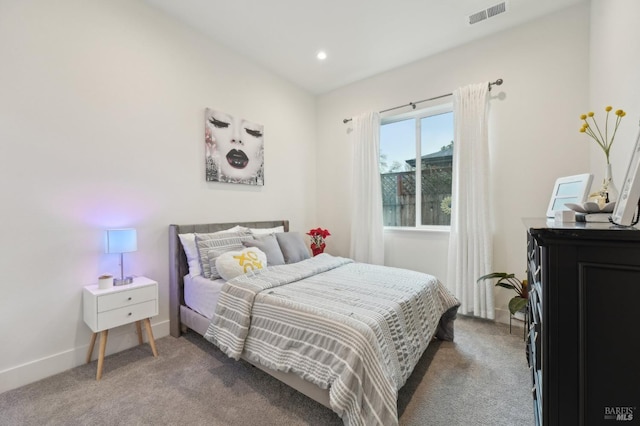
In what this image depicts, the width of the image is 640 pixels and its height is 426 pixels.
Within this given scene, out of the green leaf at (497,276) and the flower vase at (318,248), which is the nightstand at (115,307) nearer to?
the flower vase at (318,248)

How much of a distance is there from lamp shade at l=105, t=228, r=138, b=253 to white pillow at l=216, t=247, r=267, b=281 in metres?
0.68

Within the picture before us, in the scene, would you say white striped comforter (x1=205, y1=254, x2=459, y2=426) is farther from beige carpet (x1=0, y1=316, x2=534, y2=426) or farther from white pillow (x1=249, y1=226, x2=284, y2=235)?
white pillow (x1=249, y1=226, x2=284, y2=235)

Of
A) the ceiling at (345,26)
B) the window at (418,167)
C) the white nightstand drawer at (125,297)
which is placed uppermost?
the ceiling at (345,26)

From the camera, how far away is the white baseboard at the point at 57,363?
72.9 inches

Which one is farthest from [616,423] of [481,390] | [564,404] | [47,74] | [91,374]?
[47,74]

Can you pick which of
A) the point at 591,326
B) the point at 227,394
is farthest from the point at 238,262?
the point at 591,326

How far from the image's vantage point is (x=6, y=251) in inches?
73.0

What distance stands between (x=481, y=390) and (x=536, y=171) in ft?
7.10

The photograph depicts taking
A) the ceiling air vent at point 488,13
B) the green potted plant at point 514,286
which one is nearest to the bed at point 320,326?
the green potted plant at point 514,286

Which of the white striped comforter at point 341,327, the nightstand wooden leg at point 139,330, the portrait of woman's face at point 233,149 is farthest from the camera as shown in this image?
the portrait of woman's face at point 233,149

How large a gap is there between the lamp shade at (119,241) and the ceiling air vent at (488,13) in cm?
371

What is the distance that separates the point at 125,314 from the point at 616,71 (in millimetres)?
3888

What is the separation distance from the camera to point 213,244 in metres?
2.66

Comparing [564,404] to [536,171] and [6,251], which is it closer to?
[536,171]
